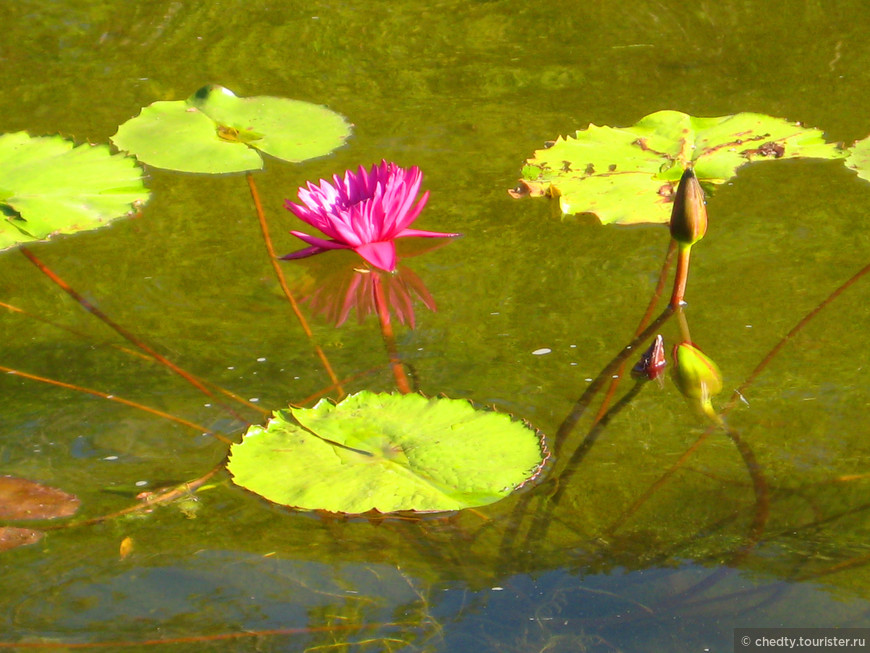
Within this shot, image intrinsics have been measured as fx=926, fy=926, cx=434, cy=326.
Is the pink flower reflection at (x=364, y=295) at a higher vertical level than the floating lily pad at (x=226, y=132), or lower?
lower

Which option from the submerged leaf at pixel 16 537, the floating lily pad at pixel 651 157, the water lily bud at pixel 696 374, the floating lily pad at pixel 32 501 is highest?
→ the floating lily pad at pixel 651 157

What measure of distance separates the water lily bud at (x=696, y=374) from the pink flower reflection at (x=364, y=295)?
536 mm

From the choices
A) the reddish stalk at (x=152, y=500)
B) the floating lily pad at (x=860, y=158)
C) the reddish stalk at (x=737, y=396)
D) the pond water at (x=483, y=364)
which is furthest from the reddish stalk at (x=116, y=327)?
the floating lily pad at (x=860, y=158)

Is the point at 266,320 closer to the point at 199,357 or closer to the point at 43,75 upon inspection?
the point at 199,357

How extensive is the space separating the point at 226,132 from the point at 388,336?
36.4 inches

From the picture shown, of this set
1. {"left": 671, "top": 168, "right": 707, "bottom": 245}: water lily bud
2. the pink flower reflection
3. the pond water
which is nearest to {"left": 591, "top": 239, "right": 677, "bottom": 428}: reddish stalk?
the pond water

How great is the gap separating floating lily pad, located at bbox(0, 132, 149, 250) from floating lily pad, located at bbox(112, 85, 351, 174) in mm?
120

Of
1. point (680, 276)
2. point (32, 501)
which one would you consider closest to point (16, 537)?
point (32, 501)

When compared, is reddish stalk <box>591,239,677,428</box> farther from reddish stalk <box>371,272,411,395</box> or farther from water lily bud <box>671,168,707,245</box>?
reddish stalk <box>371,272,411,395</box>

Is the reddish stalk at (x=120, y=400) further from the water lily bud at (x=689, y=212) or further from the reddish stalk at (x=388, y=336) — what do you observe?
the water lily bud at (x=689, y=212)

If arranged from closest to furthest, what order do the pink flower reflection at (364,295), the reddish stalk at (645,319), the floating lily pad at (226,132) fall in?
the reddish stalk at (645,319) → the pink flower reflection at (364,295) → the floating lily pad at (226,132)

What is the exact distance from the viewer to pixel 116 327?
6.39ft

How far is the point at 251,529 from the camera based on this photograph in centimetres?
147

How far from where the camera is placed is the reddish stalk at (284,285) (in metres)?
1.79
